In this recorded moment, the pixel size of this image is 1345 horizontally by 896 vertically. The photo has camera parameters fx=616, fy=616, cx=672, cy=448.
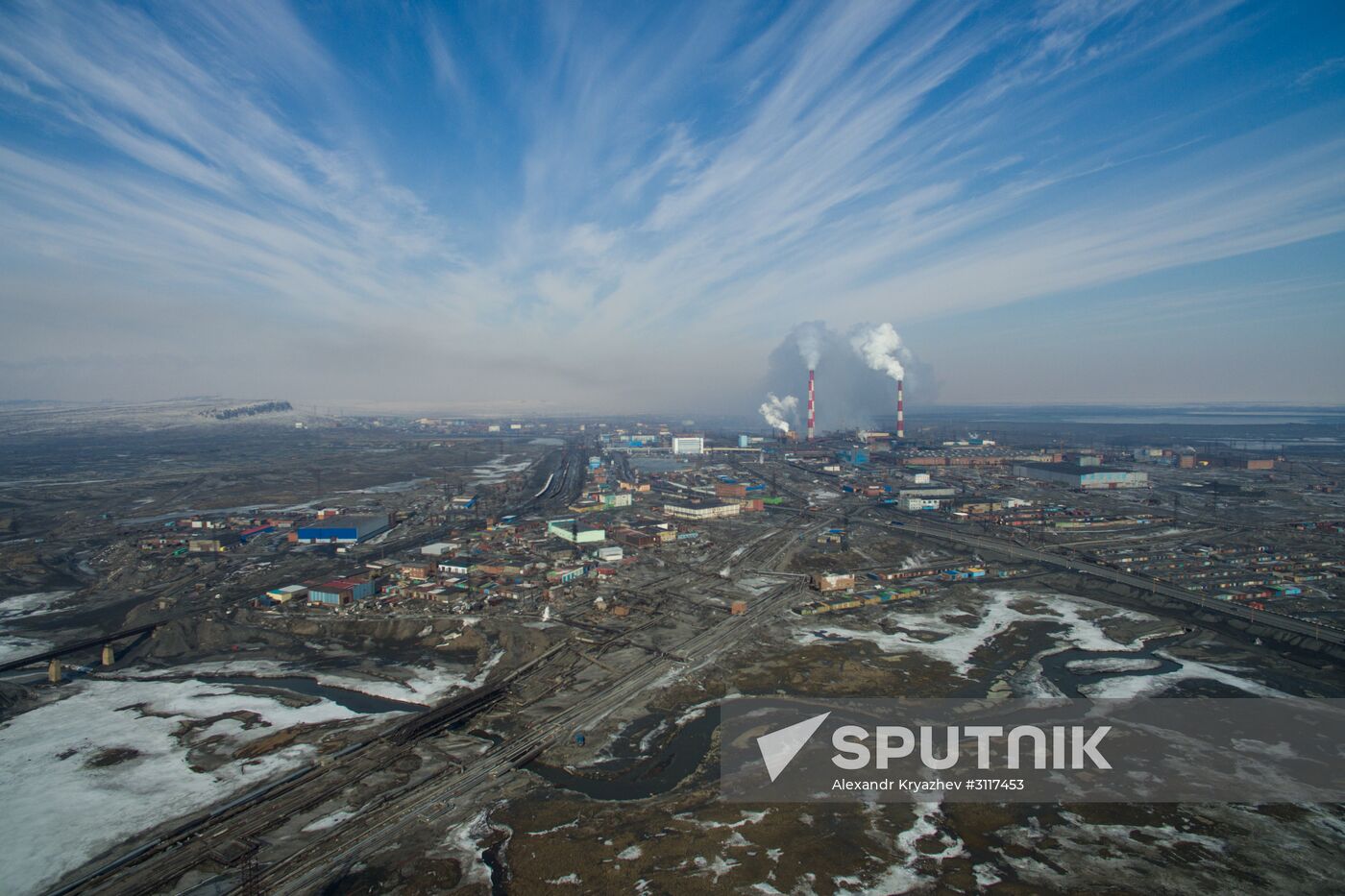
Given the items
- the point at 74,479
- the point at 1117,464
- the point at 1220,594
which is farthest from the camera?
the point at 1117,464

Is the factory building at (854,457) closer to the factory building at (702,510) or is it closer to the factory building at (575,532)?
the factory building at (702,510)

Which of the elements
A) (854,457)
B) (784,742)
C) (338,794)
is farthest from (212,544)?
(854,457)

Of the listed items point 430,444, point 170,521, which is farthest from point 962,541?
point 430,444

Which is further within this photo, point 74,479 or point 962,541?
point 74,479

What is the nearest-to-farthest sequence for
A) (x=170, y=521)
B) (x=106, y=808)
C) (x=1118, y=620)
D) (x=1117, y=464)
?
1. (x=106, y=808)
2. (x=1118, y=620)
3. (x=170, y=521)
4. (x=1117, y=464)

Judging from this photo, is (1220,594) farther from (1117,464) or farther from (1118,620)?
(1117,464)

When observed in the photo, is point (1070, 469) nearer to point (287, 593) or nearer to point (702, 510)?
point (702, 510)
